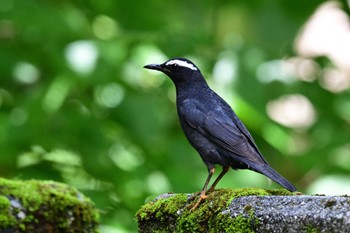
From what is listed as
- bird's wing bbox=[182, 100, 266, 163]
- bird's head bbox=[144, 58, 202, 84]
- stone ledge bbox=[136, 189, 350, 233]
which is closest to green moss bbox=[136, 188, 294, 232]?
stone ledge bbox=[136, 189, 350, 233]

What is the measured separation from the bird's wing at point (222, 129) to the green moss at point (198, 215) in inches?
17.3

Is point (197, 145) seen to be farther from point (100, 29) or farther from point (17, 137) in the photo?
point (100, 29)

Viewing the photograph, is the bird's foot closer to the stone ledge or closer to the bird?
the stone ledge

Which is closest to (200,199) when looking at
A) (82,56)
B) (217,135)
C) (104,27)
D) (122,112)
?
(217,135)

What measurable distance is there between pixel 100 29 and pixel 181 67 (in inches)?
105

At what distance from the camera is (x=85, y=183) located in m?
7.38

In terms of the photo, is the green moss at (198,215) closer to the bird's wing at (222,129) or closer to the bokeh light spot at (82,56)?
the bird's wing at (222,129)

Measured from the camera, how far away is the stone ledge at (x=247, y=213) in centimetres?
329

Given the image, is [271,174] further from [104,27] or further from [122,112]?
[104,27]

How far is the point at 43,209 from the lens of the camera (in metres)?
5.16

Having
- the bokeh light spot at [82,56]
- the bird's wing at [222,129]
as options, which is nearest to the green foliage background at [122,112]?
the bokeh light spot at [82,56]

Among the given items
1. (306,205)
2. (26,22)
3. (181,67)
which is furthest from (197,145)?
(26,22)

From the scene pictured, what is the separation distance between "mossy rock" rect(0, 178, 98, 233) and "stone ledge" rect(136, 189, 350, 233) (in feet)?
3.26

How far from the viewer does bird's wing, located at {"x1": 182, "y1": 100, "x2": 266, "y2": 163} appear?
15.6 ft
